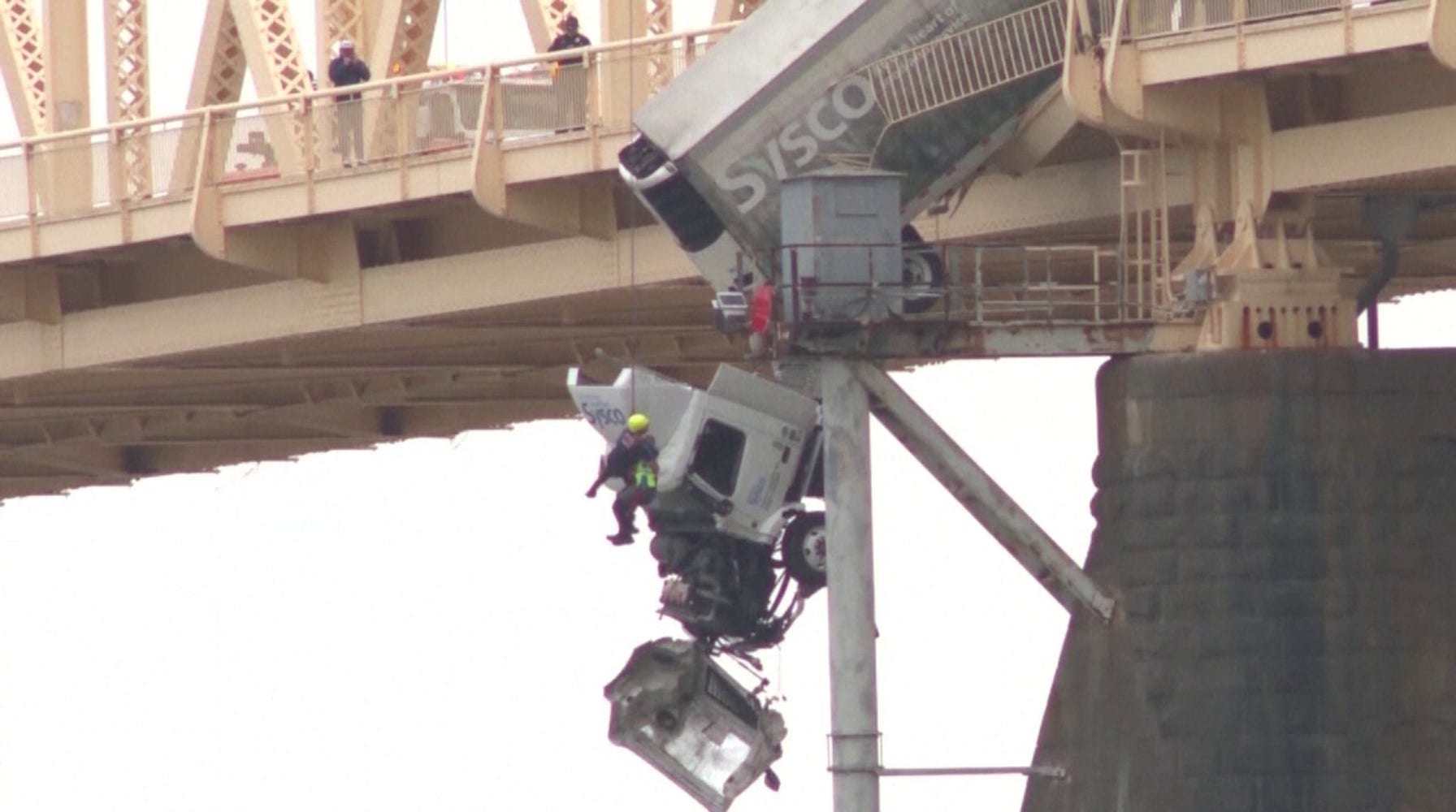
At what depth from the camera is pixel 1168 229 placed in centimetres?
6244

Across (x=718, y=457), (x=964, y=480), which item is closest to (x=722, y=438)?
(x=718, y=457)

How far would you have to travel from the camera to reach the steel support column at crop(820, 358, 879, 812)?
61.9m

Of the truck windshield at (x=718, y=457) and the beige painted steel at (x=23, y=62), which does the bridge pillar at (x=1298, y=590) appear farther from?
the beige painted steel at (x=23, y=62)

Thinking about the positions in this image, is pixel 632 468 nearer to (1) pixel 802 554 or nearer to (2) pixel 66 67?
(1) pixel 802 554

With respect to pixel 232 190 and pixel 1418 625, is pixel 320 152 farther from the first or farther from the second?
pixel 1418 625

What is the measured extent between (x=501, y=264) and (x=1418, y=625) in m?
16.1

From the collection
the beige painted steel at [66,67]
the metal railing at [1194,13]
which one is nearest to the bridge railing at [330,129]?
the beige painted steel at [66,67]

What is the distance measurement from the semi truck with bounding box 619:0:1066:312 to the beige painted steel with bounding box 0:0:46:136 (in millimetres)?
19556

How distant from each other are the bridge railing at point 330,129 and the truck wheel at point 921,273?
5.08 meters

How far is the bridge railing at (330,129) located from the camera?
2692 inches

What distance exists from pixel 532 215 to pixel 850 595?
958 cm

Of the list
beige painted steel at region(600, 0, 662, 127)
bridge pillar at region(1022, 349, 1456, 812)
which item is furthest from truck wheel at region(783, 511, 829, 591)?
beige painted steel at region(600, 0, 662, 127)

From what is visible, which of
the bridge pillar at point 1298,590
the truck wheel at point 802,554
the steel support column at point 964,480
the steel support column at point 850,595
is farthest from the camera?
the truck wheel at point 802,554

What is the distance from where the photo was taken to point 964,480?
6291 cm
